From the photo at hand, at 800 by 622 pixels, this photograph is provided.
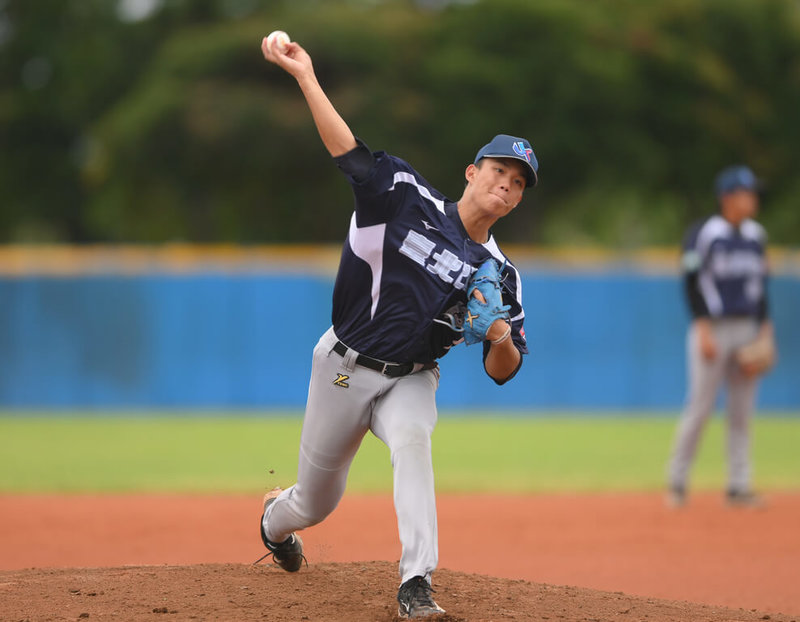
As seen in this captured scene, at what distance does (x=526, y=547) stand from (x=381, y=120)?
2440cm

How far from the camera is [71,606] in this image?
171 inches

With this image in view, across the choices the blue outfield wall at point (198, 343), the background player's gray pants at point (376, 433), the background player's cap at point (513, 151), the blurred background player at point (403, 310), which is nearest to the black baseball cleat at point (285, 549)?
the background player's gray pants at point (376, 433)

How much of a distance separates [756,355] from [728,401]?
452 millimetres

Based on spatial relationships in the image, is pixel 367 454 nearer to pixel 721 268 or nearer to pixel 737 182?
pixel 721 268

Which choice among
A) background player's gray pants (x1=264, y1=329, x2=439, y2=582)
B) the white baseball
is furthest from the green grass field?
the white baseball

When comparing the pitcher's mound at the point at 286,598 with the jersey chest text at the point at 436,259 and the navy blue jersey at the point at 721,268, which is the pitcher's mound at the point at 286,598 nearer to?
the jersey chest text at the point at 436,259

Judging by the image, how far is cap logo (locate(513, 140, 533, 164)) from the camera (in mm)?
4340

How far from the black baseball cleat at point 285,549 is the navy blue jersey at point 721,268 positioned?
14.1ft

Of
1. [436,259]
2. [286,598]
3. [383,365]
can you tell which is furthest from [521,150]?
[286,598]

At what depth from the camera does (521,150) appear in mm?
4363

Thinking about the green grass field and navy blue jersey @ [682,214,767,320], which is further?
the green grass field

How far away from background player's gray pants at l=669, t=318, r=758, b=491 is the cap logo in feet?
14.3

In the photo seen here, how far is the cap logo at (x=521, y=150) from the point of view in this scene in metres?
4.34

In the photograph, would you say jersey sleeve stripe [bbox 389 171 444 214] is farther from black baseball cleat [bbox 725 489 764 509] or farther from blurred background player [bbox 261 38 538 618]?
black baseball cleat [bbox 725 489 764 509]
